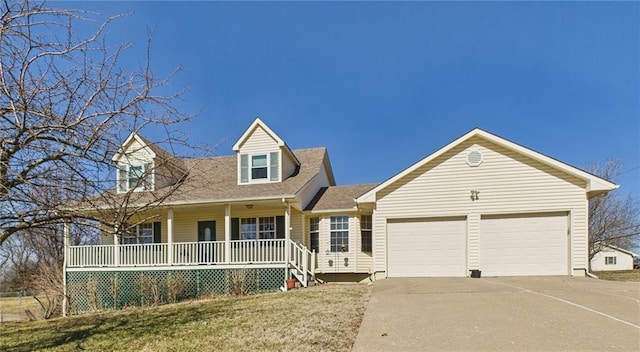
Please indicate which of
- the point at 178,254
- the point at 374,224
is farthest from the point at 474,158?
the point at 178,254

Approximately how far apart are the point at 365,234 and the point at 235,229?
5459 millimetres

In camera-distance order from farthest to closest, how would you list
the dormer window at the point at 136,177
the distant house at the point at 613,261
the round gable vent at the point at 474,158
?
the distant house at the point at 613,261, the round gable vent at the point at 474,158, the dormer window at the point at 136,177

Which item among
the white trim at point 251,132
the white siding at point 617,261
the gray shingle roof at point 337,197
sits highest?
the white trim at point 251,132

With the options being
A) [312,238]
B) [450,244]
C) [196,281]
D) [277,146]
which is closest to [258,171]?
[277,146]

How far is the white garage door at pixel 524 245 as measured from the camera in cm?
1286

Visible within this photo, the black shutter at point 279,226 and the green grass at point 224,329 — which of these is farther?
the black shutter at point 279,226

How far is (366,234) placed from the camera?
51.1 feet

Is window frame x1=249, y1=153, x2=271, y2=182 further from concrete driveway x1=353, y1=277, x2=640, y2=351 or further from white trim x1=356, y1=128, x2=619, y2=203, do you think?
concrete driveway x1=353, y1=277, x2=640, y2=351

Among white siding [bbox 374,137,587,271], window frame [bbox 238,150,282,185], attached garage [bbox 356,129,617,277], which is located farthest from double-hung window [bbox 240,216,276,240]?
white siding [bbox 374,137,587,271]

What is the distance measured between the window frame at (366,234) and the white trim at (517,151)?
1651 millimetres

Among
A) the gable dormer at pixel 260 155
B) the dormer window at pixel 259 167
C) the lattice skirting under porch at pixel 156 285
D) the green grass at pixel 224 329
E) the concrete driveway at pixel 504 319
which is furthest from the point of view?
the dormer window at pixel 259 167

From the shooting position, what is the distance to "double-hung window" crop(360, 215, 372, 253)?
15469 millimetres

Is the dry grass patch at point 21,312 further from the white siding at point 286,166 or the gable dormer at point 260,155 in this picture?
the white siding at point 286,166

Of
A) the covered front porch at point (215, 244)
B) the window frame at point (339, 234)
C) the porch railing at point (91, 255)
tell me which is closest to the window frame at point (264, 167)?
the covered front porch at point (215, 244)
